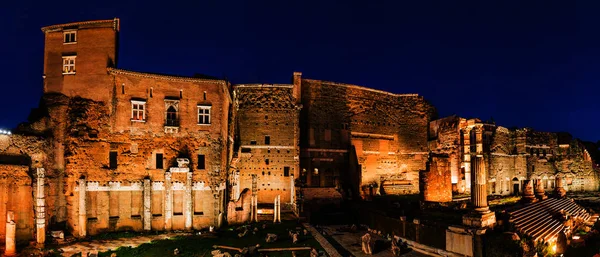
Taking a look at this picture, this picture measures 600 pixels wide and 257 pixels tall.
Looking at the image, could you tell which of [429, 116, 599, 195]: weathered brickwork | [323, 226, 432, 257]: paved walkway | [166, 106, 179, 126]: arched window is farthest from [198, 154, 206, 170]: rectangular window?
[429, 116, 599, 195]: weathered brickwork

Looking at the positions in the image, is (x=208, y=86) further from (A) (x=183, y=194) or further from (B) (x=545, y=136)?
(B) (x=545, y=136)

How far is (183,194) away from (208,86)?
310 inches

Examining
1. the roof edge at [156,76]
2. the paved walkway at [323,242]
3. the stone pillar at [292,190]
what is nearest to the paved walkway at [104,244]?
the paved walkway at [323,242]

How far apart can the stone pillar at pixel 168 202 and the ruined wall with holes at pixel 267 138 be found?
7941mm

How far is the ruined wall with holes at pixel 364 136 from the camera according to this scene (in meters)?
36.5

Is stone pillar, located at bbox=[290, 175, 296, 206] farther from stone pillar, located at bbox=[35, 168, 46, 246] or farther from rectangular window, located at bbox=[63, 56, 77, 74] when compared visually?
rectangular window, located at bbox=[63, 56, 77, 74]

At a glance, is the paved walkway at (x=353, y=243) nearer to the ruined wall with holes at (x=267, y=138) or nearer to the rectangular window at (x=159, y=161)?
the ruined wall with holes at (x=267, y=138)

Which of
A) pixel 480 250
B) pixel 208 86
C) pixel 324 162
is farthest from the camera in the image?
pixel 324 162

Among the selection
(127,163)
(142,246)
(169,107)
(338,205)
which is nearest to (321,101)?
(338,205)

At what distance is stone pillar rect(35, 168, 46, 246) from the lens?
20.7 metres

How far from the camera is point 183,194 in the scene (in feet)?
83.4

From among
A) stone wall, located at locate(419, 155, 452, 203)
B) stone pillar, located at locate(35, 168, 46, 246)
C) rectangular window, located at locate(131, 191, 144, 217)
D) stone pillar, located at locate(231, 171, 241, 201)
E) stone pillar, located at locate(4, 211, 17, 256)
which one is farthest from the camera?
stone pillar, located at locate(231, 171, 241, 201)

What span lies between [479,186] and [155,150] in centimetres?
2009

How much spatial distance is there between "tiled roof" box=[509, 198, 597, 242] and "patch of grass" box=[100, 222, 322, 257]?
415 inches
